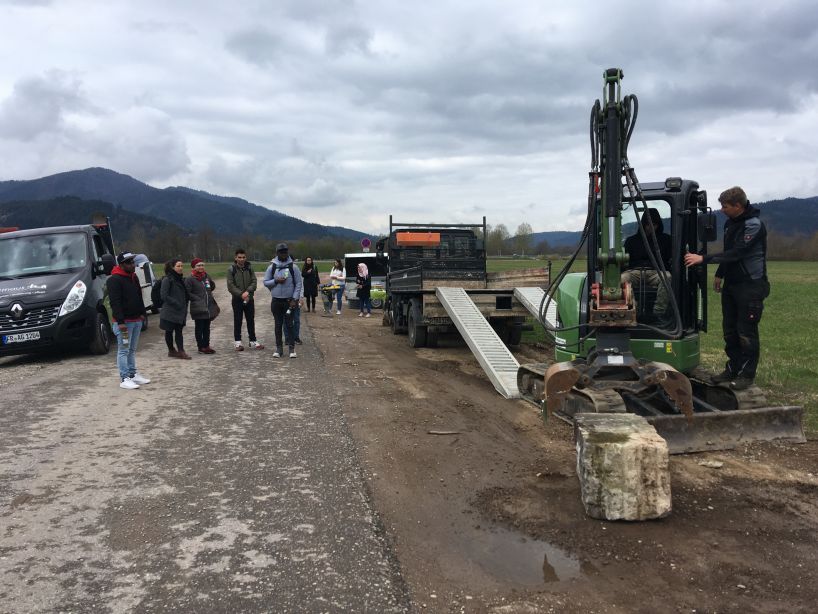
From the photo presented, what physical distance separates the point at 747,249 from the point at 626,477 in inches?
120

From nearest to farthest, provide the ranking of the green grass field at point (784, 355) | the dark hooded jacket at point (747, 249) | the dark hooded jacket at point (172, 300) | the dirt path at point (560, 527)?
the dirt path at point (560, 527)
the dark hooded jacket at point (747, 249)
the green grass field at point (784, 355)
the dark hooded jacket at point (172, 300)

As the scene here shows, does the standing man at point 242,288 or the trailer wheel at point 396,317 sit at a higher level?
the standing man at point 242,288

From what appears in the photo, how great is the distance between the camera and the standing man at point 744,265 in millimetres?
5863

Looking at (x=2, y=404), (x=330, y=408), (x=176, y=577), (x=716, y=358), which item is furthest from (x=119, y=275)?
(x=716, y=358)

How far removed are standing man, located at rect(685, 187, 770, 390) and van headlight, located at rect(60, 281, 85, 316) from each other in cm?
947

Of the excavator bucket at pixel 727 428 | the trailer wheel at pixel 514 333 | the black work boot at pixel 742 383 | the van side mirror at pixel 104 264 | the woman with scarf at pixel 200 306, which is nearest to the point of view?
the excavator bucket at pixel 727 428

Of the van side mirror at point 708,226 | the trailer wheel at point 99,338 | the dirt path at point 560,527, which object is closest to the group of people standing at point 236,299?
the trailer wheel at point 99,338

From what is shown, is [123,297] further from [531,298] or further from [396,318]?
[396,318]

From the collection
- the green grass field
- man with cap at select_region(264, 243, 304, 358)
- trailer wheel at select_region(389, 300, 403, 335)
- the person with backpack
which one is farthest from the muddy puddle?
trailer wheel at select_region(389, 300, 403, 335)

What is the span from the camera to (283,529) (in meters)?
3.91

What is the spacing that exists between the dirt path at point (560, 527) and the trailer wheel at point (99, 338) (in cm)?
651

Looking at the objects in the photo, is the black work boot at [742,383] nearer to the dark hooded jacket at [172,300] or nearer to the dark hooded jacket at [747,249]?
the dark hooded jacket at [747,249]

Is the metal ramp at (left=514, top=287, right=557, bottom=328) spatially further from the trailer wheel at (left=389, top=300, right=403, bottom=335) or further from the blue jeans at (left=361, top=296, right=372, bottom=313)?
the blue jeans at (left=361, top=296, right=372, bottom=313)

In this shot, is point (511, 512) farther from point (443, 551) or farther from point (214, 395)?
point (214, 395)
